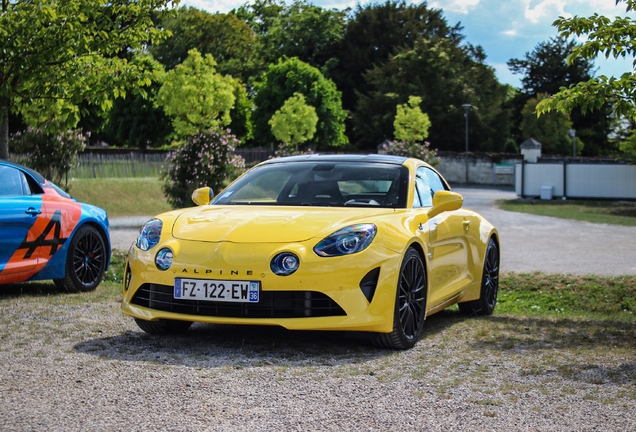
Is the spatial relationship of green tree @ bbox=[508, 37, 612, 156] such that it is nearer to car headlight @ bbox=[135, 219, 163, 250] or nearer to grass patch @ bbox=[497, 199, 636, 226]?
grass patch @ bbox=[497, 199, 636, 226]

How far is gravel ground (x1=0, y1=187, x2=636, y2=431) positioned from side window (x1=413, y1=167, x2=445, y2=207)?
1.04 metres

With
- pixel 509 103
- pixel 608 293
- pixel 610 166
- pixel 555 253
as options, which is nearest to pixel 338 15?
pixel 509 103

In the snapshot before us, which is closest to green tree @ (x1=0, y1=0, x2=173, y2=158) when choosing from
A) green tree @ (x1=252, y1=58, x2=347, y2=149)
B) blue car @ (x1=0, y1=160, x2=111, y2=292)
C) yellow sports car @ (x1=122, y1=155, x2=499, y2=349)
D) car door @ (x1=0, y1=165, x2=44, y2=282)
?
blue car @ (x1=0, y1=160, x2=111, y2=292)

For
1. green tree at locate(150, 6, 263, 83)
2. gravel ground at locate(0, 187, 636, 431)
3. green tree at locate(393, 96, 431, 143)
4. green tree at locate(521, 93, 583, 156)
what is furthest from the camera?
green tree at locate(150, 6, 263, 83)

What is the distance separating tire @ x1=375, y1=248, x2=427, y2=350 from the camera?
237 inches

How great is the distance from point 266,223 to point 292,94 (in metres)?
66.8

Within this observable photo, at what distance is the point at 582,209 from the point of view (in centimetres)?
3538

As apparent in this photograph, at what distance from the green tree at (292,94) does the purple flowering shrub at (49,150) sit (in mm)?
47252

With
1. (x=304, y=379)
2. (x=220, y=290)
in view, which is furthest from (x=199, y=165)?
(x=304, y=379)

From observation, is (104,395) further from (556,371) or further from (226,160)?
(226,160)

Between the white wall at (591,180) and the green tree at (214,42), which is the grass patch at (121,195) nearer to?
the white wall at (591,180)

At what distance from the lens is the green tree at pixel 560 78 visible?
76.5m

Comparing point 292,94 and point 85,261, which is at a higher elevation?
point 292,94

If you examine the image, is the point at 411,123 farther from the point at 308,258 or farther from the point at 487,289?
the point at 308,258
